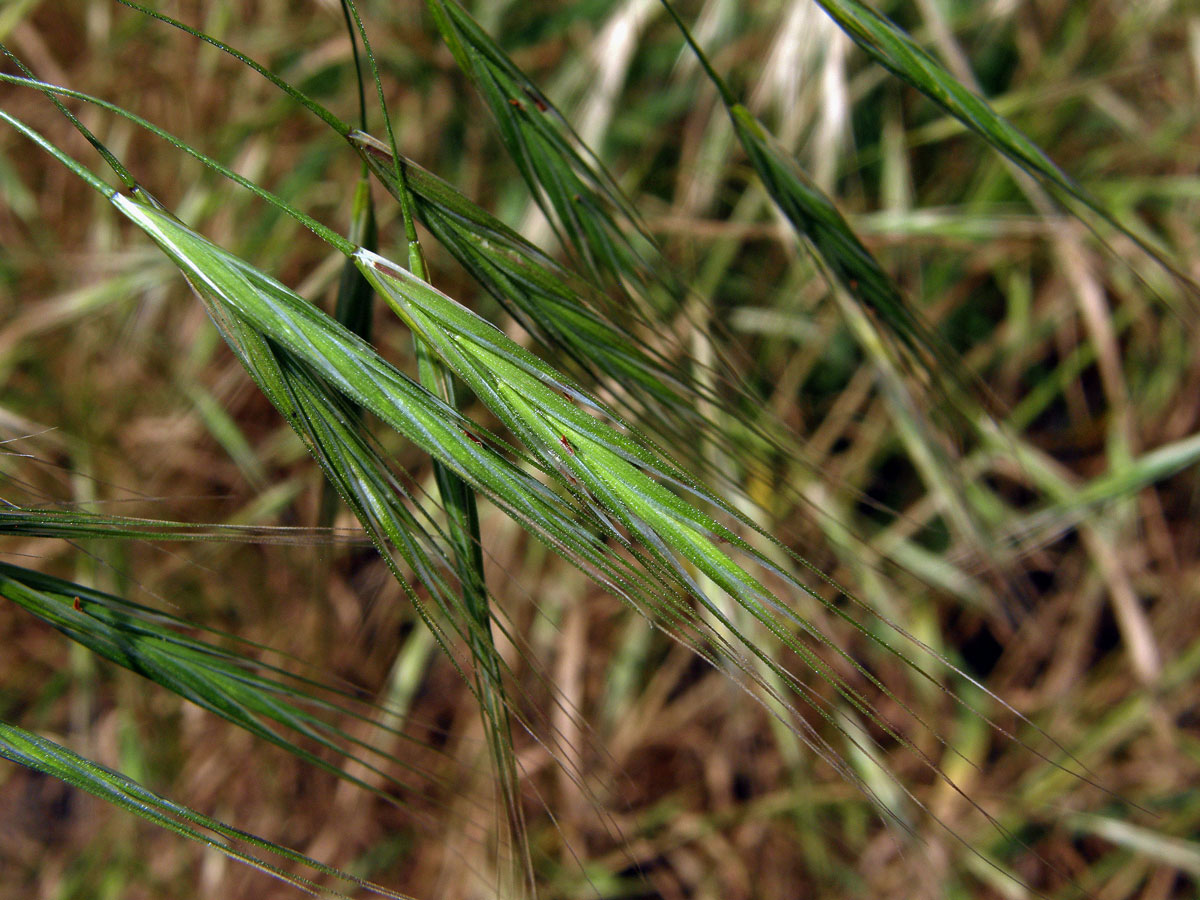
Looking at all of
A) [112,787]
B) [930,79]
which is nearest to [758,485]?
[930,79]

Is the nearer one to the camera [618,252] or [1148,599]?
[618,252]

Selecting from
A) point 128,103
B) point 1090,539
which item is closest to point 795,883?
point 1090,539

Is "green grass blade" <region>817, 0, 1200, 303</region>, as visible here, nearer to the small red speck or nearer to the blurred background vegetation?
the small red speck

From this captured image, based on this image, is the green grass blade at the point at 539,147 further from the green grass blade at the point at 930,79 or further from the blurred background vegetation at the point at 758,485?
the blurred background vegetation at the point at 758,485

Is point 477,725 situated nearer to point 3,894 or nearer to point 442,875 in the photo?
point 442,875

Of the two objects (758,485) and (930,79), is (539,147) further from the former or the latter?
(758,485)

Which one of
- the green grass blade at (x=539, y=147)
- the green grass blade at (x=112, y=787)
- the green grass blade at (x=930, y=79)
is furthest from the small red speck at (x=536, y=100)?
the green grass blade at (x=112, y=787)

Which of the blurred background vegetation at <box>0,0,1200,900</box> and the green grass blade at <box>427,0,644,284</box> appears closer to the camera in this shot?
the green grass blade at <box>427,0,644,284</box>

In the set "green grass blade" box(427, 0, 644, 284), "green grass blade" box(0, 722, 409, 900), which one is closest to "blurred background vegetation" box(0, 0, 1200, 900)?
"green grass blade" box(427, 0, 644, 284)
